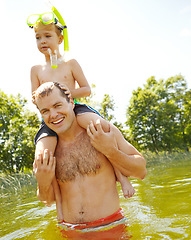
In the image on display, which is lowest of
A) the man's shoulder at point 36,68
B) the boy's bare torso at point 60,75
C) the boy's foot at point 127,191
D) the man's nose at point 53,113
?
the boy's foot at point 127,191

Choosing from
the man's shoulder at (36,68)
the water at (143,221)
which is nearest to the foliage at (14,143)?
the water at (143,221)

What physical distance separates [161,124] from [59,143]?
2953cm

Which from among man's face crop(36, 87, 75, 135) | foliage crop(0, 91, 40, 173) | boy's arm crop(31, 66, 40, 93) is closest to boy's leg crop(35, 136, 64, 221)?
man's face crop(36, 87, 75, 135)

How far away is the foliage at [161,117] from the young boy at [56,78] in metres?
28.5

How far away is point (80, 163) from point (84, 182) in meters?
0.20

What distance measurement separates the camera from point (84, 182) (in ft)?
8.30

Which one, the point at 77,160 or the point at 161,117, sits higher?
the point at 161,117

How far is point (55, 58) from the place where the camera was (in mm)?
2986

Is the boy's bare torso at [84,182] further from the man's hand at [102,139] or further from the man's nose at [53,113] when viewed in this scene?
the man's nose at [53,113]

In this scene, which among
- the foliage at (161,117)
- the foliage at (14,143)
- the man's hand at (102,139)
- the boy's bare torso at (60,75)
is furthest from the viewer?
the foliage at (161,117)

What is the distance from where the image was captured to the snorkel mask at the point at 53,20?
281 cm

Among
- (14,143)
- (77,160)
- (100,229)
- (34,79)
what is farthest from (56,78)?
(14,143)

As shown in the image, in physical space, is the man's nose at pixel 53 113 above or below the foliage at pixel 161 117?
below

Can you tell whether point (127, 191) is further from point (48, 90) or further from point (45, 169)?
point (48, 90)
